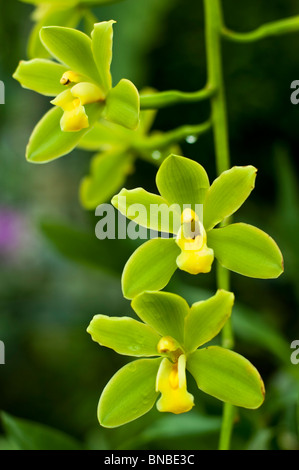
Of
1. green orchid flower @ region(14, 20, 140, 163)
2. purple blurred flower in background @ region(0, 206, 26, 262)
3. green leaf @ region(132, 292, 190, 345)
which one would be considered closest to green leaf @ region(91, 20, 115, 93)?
green orchid flower @ region(14, 20, 140, 163)

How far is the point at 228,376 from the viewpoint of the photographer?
0.52m

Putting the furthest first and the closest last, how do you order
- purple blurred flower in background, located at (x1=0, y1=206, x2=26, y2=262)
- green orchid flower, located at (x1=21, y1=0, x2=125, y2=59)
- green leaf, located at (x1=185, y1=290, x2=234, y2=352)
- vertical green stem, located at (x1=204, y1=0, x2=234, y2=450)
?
purple blurred flower in background, located at (x1=0, y1=206, x2=26, y2=262) < green orchid flower, located at (x1=21, y1=0, x2=125, y2=59) < vertical green stem, located at (x1=204, y1=0, x2=234, y2=450) < green leaf, located at (x1=185, y1=290, x2=234, y2=352)

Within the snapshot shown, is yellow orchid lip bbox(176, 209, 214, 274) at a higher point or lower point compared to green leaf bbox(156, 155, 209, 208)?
lower

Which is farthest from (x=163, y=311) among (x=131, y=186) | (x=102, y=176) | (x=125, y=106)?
(x=131, y=186)

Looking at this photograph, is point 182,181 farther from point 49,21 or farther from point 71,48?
point 49,21

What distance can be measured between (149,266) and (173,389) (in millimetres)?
110

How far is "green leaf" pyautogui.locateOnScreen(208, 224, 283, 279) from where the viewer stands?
516 millimetres

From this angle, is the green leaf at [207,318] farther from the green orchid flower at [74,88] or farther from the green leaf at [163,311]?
the green orchid flower at [74,88]

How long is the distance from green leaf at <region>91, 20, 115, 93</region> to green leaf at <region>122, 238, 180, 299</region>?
0.59 feet

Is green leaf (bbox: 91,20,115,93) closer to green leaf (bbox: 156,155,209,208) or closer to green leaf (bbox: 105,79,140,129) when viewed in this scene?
green leaf (bbox: 105,79,140,129)

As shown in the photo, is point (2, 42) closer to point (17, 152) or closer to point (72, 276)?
point (17, 152)

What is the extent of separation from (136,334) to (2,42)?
1.26 meters

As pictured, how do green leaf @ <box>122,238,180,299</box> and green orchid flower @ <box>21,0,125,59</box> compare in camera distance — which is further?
green orchid flower @ <box>21,0,125,59</box>

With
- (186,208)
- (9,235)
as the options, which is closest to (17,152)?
(9,235)
